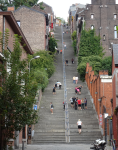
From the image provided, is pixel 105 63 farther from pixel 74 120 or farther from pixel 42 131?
pixel 42 131

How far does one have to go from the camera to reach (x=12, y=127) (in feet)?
52.5

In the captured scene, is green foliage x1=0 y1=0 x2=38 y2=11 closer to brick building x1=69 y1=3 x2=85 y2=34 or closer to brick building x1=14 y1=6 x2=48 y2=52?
brick building x1=69 y1=3 x2=85 y2=34

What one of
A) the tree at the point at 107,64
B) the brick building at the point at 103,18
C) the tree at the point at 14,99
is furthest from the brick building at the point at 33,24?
the tree at the point at 14,99

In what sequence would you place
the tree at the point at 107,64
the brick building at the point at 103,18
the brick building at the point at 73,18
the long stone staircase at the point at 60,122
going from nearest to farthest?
the long stone staircase at the point at 60,122 → the tree at the point at 107,64 → the brick building at the point at 103,18 → the brick building at the point at 73,18

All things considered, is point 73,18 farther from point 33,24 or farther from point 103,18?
point 33,24

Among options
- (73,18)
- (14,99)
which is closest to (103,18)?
(73,18)

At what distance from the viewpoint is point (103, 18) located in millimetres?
56844

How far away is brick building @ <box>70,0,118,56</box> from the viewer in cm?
5631

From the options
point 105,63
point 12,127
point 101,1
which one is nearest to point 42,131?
point 12,127

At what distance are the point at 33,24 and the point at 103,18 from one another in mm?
12842

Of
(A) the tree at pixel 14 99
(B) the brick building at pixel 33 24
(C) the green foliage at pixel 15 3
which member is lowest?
(A) the tree at pixel 14 99

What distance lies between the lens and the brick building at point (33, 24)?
52.0 m

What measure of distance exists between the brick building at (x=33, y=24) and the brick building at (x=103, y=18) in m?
8.24

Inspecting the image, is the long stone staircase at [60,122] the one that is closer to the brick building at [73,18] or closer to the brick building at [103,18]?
the brick building at [103,18]
